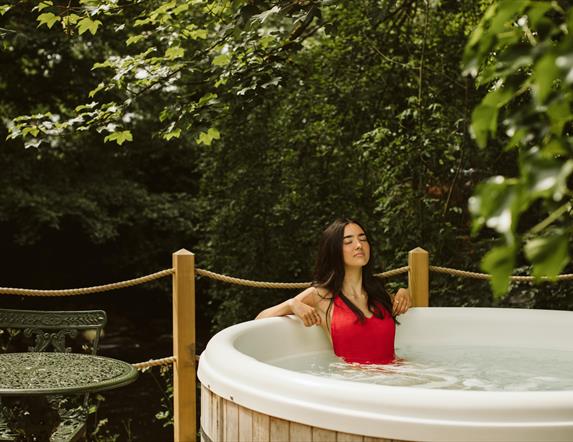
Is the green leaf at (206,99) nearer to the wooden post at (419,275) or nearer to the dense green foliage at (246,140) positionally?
the dense green foliage at (246,140)

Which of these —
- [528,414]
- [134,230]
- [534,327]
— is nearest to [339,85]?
[534,327]

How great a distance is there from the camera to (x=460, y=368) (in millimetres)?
3383

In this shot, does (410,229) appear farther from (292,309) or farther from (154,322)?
(154,322)

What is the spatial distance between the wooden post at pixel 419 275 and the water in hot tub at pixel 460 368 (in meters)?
0.35

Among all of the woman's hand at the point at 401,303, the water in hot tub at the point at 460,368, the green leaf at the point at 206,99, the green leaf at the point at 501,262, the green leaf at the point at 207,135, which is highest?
the green leaf at the point at 206,99

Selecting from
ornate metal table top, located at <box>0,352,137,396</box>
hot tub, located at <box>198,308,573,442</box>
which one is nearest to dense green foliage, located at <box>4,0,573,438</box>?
hot tub, located at <box>198,308,573,442</box>

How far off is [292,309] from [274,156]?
4161mm

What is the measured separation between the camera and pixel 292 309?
3.33 metres

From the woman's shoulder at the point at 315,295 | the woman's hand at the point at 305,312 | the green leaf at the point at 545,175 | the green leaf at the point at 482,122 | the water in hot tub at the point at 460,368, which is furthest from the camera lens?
the woman's shoulder at the point at 315,295

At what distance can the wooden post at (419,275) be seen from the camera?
3.96 m

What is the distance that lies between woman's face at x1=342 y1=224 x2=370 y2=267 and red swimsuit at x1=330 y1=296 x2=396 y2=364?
0.19m

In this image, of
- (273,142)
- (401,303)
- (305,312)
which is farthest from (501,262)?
(273,142)

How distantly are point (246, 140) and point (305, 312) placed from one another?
439 cm

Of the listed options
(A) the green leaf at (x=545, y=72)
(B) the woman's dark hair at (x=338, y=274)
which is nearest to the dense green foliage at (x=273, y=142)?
(A) the green leaf at (x=545, y=72)
